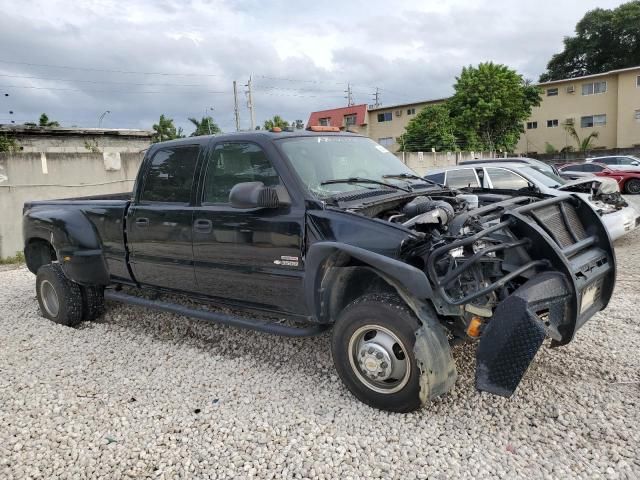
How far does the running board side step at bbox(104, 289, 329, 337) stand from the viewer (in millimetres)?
3627

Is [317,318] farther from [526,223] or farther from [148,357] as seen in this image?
[148,357]

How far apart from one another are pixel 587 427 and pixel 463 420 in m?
0.72

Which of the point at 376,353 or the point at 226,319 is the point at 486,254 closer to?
the point at 376,353

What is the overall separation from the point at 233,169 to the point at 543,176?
7.02 metres

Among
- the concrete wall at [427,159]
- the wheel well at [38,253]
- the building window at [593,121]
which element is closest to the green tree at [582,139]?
the building window at [593,121]

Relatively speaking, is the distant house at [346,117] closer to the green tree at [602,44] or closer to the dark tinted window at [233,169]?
the green tree at [602,44]

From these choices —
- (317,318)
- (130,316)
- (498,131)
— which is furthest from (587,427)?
(498,131)

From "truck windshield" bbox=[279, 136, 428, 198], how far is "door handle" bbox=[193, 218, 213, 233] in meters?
0.85

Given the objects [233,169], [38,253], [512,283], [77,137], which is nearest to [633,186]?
[512,283]

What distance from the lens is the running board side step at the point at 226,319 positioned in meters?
3.63

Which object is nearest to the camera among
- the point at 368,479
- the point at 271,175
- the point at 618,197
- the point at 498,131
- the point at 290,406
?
the point at 368,479

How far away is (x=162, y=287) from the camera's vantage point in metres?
4.66

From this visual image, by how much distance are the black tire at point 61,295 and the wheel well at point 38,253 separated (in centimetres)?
29

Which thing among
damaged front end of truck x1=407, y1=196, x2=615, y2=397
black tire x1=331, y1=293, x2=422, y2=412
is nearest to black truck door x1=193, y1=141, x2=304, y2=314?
black tire x1=331, y1=293, x2=422, y2=412
